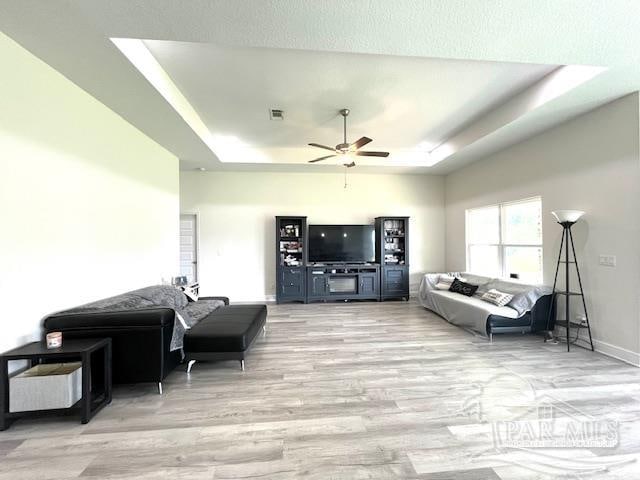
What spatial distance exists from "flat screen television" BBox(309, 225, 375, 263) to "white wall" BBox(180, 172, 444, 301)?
0.35 metres

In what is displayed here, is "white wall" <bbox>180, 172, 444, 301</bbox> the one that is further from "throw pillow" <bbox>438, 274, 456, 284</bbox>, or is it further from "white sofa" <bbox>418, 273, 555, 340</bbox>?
"white sofa" <bbox>418, 273, 555, 340</bbox>

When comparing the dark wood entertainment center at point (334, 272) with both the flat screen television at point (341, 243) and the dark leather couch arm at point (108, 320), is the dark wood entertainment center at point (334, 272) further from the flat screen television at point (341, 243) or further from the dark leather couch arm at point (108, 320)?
the dark leather couch arm at point (108, 320)

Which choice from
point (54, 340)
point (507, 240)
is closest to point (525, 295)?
point (507, 240)

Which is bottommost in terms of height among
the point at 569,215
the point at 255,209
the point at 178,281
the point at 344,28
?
the point at 178,281

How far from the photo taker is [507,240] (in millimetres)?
5145

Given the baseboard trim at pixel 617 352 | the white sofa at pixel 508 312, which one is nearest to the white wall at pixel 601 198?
the baseboard trim at pixel 617 352

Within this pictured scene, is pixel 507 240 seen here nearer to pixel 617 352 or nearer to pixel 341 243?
pixel 617 352

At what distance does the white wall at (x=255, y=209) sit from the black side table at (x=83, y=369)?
4143 mm

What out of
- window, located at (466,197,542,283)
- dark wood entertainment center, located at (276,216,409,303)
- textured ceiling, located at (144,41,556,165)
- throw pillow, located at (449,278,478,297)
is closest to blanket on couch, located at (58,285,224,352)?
dark wood entertainment center, located at (276,216,409,303)

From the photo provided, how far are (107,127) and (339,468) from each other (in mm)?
4165

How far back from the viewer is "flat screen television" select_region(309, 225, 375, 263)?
6.43 meters

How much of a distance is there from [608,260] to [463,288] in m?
2.06

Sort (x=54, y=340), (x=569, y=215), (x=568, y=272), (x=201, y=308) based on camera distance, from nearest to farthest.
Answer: (x=54, y=340), (x=569, y=215), (x=568, y=272), (x=201, y=308)

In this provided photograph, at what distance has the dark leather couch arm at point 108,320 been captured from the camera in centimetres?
246
